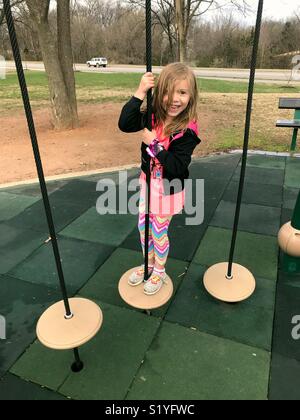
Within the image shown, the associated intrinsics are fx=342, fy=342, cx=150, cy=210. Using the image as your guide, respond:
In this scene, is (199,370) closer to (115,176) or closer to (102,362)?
(102,362)

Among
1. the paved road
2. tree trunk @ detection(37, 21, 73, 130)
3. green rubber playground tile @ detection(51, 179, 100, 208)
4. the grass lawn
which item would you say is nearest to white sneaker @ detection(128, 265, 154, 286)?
green rubber playground tile @ detection(51, 179, 100, 208)

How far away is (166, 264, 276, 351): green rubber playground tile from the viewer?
2275 mm

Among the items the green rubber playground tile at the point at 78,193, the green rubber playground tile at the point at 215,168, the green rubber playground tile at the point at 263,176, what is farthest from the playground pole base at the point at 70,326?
the green rubber playground tile at the point at 263,176

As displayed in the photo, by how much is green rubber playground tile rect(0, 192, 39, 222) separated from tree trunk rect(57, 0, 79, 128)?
388cm

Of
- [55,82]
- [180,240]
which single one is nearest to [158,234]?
[180,240]

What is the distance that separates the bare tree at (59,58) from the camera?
22.7 feet

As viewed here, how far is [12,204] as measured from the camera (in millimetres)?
4219

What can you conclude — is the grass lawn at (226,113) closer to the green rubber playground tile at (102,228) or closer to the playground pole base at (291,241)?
the green rubber playground tile at (102,228)

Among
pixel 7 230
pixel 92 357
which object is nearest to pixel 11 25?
pixel 92 357

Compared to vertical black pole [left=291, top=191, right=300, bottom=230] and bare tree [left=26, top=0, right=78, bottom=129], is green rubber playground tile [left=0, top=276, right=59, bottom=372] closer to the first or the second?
vertical black pole [left=291, top=191, right=300, bottom=230]

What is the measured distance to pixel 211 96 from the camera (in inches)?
486

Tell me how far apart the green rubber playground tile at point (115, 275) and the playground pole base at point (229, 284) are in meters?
0.30

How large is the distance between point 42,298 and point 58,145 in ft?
15.5
